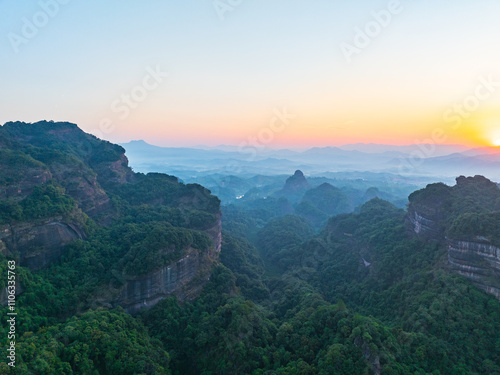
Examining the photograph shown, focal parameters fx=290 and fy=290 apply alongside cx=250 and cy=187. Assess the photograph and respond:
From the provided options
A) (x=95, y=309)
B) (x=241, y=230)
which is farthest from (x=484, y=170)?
(x=95, y=309)

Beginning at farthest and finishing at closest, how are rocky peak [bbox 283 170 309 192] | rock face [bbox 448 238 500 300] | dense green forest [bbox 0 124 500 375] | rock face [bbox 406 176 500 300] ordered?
rocky peak [bbox 283 170 309 192] < rock face [bbox 406 176 500 300] < rock face [bbox 448 238 500 300] < dense green forest [bbox 0 124 500 375]

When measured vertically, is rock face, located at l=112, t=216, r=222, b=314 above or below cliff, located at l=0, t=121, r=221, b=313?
below

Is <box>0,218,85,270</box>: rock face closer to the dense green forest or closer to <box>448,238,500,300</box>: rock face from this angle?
the dense green forest

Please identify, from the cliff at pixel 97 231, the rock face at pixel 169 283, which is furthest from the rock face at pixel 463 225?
the cliff at pixel 97 231

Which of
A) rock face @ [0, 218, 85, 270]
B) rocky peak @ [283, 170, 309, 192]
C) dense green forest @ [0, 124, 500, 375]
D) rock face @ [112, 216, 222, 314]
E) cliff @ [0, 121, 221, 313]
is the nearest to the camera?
dense green forest @ [0, 124, 500, 375]

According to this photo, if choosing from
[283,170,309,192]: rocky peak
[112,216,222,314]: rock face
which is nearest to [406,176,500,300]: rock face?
[112,216,222,314]: rock face

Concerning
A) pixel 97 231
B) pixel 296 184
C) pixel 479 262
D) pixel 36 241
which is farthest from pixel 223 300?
pixel 296 184
